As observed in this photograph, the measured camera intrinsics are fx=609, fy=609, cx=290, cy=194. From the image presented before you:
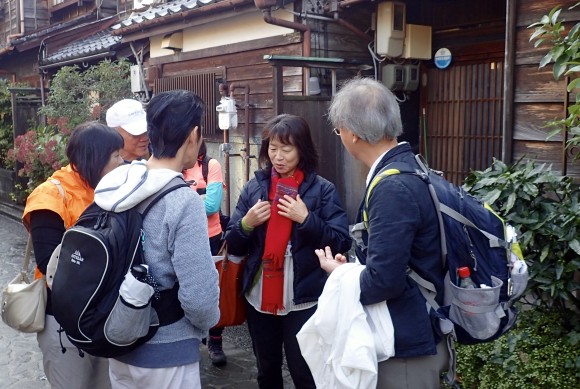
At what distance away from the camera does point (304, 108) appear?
714 cm

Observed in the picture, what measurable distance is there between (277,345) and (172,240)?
171 centimetres

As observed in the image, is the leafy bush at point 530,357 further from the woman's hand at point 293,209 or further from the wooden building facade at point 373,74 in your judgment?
the woman's hand at point 293,209

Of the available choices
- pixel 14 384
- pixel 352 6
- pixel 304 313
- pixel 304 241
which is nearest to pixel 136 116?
pixel 304 241

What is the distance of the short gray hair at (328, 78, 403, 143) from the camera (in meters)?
2.74

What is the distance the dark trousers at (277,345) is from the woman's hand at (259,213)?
612 mm

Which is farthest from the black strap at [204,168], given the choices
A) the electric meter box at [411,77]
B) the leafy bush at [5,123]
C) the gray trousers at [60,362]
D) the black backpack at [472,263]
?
the leafy bush at [5,123]

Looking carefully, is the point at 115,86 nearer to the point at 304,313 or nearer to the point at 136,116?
the point at 136,116

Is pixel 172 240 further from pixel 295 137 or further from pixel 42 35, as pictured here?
pixel 42 35

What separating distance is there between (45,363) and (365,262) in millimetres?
1912

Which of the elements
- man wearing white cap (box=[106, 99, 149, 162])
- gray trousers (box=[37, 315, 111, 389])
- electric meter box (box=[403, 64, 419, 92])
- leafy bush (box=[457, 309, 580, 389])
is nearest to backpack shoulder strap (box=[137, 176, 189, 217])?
gray trousers (box=[37, 315, 111, 389])

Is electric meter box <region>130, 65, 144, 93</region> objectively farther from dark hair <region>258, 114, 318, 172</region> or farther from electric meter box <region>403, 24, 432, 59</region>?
dark hair <region>258, 114, 318, 172</region>

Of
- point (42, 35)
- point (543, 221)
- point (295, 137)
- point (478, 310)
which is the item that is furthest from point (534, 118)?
point (42, 35)

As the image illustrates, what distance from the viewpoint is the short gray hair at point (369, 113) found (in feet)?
8.98

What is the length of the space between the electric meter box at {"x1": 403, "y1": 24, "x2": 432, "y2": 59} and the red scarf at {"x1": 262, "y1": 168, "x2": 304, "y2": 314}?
409 cm
